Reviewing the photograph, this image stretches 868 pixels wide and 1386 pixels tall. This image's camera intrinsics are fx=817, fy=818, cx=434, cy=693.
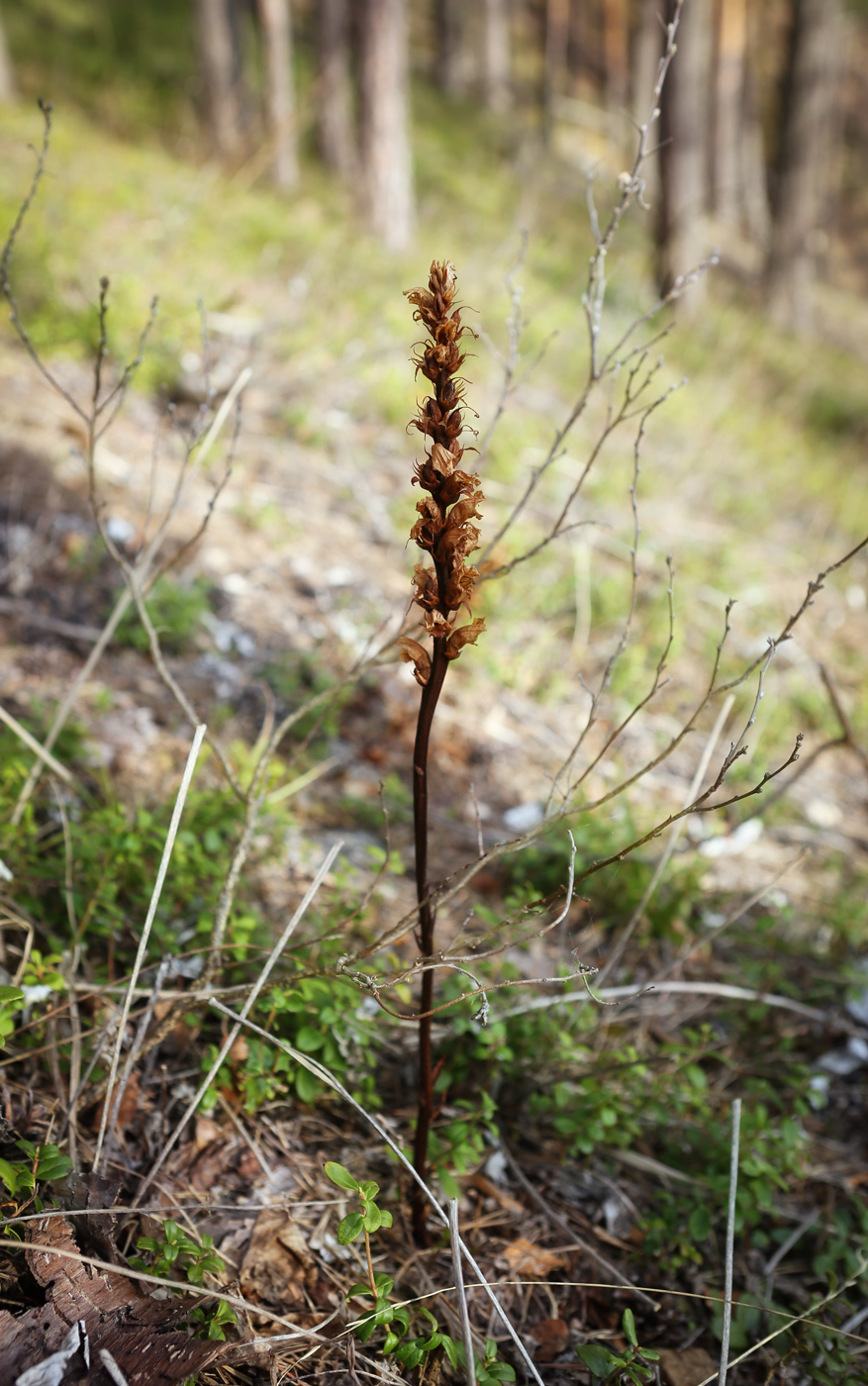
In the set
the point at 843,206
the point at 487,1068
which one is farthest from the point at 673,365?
the point at 843,206

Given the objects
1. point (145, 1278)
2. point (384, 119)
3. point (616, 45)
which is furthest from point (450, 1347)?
point (616, 45)

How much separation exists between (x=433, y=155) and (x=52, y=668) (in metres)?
12.3

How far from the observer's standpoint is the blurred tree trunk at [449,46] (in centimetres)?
1650

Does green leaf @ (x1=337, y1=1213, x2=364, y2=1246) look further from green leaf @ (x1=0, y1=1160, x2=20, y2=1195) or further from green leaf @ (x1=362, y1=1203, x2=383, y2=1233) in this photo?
green leaf @ (x1=0, y1=1160, x2=20, y2=1195)

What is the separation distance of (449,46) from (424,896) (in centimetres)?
2101

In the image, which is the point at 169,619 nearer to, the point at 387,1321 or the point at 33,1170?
the point at 33,1170

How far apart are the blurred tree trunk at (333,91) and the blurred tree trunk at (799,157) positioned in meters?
4.89

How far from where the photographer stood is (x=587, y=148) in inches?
797

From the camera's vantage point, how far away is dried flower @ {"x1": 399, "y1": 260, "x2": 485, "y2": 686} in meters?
0.92

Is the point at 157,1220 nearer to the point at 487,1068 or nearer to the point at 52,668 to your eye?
the point at 487,1068

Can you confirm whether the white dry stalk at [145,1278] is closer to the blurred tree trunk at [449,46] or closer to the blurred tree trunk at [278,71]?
the blurred tree trunk at [278,71]

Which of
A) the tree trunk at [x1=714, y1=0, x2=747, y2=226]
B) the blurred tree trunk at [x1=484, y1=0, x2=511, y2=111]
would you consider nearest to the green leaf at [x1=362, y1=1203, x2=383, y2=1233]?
the tree trunk at [x1=714, y1=0, x2=747, y2=226]

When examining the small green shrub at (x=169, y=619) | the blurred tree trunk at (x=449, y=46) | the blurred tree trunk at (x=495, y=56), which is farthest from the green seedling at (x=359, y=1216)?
the blurred tree trunk at (x=495, y=56)

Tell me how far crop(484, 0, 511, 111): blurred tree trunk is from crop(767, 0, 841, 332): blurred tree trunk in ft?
33.8
